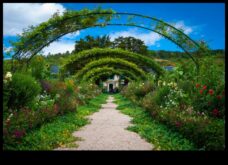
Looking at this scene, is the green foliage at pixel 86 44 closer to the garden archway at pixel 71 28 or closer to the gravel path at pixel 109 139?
the garden archway at pixel 71 28

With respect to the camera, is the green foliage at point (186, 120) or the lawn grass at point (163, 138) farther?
the lawn grass at point (163, 138)

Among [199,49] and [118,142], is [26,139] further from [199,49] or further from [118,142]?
[199,49]

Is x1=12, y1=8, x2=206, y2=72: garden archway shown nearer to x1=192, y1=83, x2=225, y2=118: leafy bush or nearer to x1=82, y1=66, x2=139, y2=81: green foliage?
x1=192, y1=83, x2=225, y2=118: leafy bush

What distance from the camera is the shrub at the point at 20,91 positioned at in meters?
8.34

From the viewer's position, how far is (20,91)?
8422 millimetres

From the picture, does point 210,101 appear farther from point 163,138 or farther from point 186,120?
point 163,138

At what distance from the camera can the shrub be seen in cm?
834

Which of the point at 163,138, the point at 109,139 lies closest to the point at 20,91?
the point at 109,139

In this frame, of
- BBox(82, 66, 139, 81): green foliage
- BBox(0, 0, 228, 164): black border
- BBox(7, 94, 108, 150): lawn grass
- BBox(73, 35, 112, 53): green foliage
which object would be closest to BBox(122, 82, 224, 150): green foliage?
BBox(0, 0, 228, 164): black border

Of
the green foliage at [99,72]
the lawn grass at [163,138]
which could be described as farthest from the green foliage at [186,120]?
the green foliage at [99,72]

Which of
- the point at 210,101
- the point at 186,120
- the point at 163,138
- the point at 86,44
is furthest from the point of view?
the point at 86,44
